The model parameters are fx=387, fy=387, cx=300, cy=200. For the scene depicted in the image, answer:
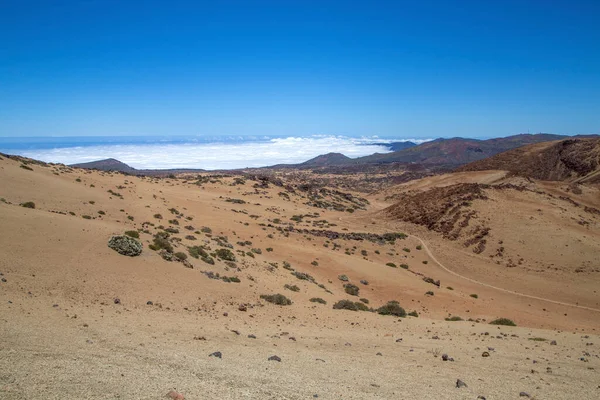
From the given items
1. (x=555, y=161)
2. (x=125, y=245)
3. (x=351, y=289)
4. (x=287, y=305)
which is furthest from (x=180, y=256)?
(x=555, y=161)

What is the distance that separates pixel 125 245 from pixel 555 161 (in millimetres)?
88434

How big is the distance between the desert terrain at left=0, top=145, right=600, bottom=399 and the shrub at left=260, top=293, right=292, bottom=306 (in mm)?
126

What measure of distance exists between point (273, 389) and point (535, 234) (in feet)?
105

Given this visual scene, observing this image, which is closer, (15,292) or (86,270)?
(15,292)

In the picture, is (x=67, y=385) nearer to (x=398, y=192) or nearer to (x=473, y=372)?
(x=473, y=372)

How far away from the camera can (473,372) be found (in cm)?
905

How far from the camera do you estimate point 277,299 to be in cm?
1552

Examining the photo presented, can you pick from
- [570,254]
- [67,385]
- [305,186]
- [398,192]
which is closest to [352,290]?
[67,385]

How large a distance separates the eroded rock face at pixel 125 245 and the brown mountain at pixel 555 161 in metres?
66.4

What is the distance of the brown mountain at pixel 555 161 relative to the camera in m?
70.4

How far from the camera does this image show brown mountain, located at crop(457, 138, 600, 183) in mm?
70438

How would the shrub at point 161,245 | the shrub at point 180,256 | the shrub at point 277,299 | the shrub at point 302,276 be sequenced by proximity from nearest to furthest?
1. the shrub at point 277,299
2. the shrub at point 180,256
3. the shrub at point 161,245
4. the shrub at point 302,276

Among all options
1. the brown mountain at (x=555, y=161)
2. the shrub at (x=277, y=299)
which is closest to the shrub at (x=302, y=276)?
the shrub at (x=277, y=299)

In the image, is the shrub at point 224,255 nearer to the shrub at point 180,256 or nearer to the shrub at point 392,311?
the shrub at point 180,256
